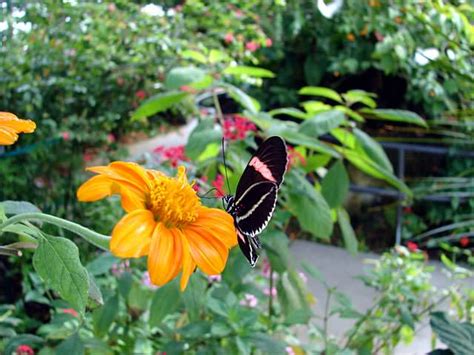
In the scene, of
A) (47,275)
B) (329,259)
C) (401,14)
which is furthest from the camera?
(329,259)

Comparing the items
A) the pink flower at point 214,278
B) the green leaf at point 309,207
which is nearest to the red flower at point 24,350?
the pink flower at point 214,278

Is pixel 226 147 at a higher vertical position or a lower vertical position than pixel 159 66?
lower

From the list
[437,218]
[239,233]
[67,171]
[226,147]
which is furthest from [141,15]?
[239,233]

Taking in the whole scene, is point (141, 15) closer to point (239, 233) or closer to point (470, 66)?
point (470, 66)

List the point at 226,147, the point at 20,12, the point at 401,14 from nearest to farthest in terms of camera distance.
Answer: the point at 226,147, the point at 401,14, the point at 20,12

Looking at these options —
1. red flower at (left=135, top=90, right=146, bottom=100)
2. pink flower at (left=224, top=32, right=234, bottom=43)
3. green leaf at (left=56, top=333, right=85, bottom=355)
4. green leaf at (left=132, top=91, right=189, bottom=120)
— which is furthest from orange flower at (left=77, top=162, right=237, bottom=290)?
pink flower at (left=224, top=32, right=234, bottom=43)

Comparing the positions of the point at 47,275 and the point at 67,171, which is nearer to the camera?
the point at 47,275

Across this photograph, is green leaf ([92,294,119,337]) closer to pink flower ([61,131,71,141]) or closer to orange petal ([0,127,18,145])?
orange petal ([0,127,18,145])
